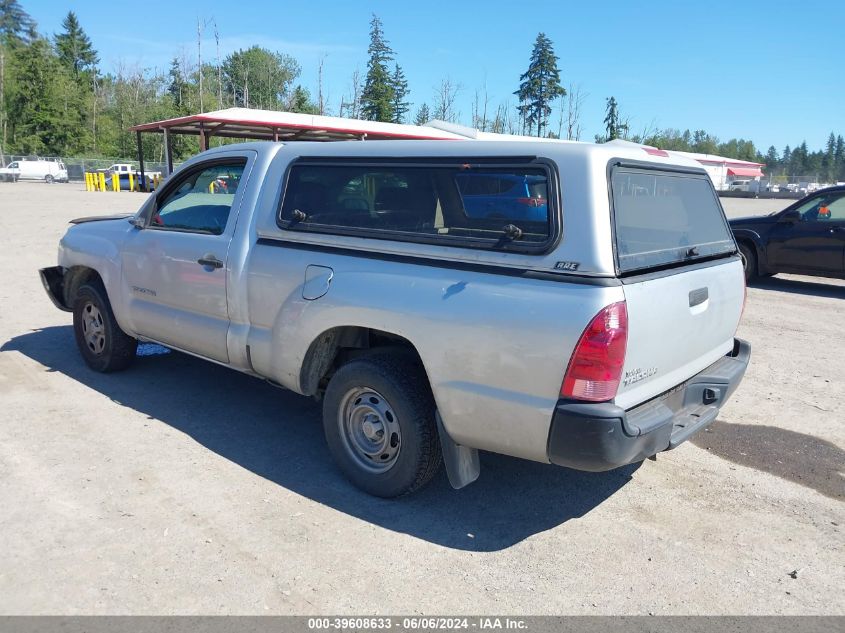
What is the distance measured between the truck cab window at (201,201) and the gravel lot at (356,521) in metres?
1.42

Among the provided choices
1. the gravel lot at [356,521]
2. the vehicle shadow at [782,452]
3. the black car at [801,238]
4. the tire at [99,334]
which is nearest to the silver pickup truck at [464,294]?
the gravel lot at [356,521]

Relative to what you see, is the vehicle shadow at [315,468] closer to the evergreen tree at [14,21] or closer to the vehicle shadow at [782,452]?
the vehicle shadow at [782,452]

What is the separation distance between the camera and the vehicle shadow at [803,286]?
36.4ft

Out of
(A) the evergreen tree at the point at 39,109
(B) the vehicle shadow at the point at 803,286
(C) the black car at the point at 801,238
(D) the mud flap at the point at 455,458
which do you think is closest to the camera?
(D) the mud flap at the point at 455,458

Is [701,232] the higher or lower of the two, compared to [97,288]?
higher

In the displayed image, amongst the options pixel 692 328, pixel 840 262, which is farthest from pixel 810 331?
pixel 692 328

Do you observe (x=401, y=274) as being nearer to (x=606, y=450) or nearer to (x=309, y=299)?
(x=309, y=299)

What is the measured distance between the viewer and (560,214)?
3.13 meters

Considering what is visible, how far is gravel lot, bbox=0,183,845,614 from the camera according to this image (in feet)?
9.89

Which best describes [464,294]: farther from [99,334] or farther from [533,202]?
[99,334]

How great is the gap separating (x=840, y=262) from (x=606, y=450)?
9.46 metres

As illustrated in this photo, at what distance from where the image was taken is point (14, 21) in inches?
3903

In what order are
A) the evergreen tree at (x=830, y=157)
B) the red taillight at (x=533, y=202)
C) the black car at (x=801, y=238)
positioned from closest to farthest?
the red taillight at (x=533, y=202), the black car at (x=801, y=238), the evergreen tree at (x=830, y=157)

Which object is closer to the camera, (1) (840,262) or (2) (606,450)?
(2) (606,450)
